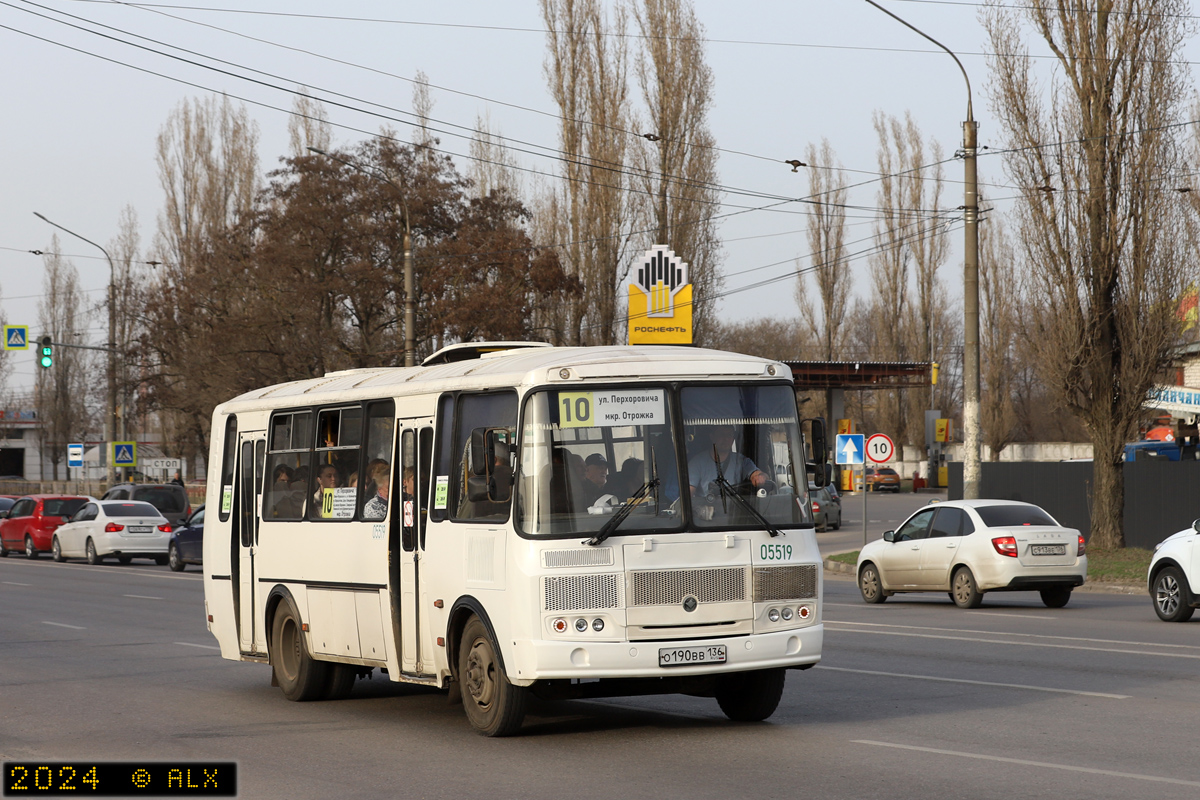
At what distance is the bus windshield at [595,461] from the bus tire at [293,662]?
3.50 meters

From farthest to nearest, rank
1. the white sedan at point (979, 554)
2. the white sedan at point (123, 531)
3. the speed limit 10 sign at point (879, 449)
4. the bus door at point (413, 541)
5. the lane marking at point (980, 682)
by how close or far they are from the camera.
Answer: the white sedan at point (123, 531), the speed limit 10 sign at point (879, 449), the white sedan at point (979, 554), the lane marking at point (980, 682), the bus door at point (413, 541)

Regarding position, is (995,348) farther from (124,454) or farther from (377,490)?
(377,490)

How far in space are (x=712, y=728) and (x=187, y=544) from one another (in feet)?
84.0

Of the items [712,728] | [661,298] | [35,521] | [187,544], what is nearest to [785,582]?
[712,728]

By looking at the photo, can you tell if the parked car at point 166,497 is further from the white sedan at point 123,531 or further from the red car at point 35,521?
the red car at point 35,521

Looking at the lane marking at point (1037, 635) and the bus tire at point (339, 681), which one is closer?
the bus tire at point (339, 681)

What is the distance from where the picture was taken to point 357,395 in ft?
39.3

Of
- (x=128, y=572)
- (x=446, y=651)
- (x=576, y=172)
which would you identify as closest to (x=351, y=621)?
(x=446, y=651)

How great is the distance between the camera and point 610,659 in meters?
9.45

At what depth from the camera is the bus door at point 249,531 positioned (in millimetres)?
13203

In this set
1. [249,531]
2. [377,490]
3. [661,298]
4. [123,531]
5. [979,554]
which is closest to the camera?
[377,490]

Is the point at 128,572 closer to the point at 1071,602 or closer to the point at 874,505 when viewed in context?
the point at 1071,602

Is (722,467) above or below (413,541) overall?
above

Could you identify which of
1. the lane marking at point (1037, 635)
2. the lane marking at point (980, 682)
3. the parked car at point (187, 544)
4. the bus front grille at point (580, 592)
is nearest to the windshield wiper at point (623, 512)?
the bus front grille at point (580, 592)
